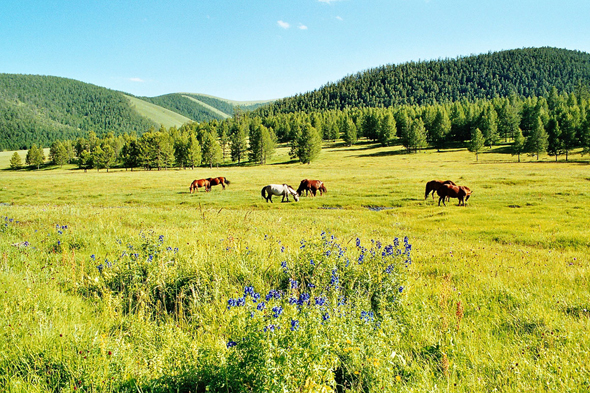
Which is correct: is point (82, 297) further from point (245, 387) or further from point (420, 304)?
point (420, 304)

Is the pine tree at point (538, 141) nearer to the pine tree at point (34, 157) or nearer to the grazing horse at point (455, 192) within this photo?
the grazing horse at point (455, 192)

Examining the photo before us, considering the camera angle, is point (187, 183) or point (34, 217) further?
point (187, 183)

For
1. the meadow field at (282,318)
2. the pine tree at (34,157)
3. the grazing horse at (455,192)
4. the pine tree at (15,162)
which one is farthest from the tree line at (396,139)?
the meadow field at (282,318)

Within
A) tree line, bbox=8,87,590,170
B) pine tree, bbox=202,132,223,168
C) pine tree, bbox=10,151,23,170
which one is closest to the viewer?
tree line, bbox=8,87,590,170

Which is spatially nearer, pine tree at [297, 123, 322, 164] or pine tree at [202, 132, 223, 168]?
pine tree at [297, 123, 322, 164]

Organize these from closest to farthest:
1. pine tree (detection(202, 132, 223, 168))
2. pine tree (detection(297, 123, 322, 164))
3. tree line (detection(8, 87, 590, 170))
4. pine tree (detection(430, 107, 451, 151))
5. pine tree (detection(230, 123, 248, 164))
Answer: tree line (detection(8, 87, 590, 170)) → pine tree (detection(297, 123, 322, 164)) → pine tree (detection(202, 132, 223, 168)) → pine tree (detection(430, 107, 451, 151)) → pine tree (detection(230, 123, 248, 164))

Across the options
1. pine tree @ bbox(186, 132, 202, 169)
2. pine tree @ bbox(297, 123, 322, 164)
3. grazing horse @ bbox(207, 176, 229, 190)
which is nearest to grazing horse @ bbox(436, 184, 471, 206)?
grazing horse @ bbox(207, 176, 229, 190)

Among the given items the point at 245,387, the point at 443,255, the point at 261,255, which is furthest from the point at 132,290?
the point at 443,255

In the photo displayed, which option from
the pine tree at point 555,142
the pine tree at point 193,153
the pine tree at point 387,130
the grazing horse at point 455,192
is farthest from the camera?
the pine tree at point 387,130

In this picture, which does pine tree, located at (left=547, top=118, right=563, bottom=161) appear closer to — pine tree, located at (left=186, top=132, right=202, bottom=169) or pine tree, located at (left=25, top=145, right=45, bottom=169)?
pine tree, located at (left=186, top=132, right=202, bottom=169)

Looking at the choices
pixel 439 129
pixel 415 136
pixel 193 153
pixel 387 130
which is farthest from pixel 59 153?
pixel 439 129

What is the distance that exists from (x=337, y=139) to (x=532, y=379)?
151919mm

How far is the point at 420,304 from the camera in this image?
517 centimetres

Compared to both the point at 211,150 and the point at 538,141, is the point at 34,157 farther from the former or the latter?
the point at 538,141
